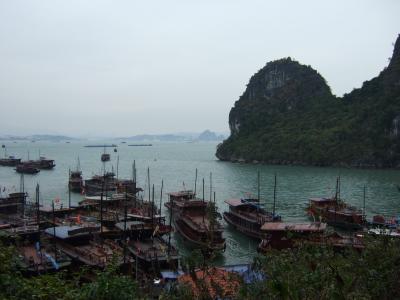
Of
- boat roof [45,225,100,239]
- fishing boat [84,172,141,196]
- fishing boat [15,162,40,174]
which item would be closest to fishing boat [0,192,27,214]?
fishing boat [84,172,141,196]

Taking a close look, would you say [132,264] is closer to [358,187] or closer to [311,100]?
[358,187]

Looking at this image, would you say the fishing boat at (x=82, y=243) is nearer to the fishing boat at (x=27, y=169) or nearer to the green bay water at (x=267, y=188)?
the green bay water at (x=267, y=188)

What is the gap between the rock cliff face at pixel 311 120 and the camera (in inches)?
3809

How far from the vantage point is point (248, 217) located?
35938 mm

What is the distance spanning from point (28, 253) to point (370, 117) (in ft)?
307

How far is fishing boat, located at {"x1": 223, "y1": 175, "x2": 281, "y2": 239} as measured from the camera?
112 feet

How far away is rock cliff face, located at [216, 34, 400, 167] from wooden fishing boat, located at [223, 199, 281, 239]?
61.3m

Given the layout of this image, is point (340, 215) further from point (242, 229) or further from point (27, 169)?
point (27, 169)

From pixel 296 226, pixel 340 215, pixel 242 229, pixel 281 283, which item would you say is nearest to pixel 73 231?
pixel 296 226

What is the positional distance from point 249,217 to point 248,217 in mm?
81

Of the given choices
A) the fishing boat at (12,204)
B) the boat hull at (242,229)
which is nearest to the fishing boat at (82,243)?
the boat hull at (242,229)

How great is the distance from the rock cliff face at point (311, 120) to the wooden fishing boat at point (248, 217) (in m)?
61.3

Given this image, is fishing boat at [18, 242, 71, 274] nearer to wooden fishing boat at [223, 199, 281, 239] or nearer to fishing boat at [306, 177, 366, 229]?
wooden fishing boat at [223, 199, 281, 239]

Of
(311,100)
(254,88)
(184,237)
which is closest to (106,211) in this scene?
(184,237)
